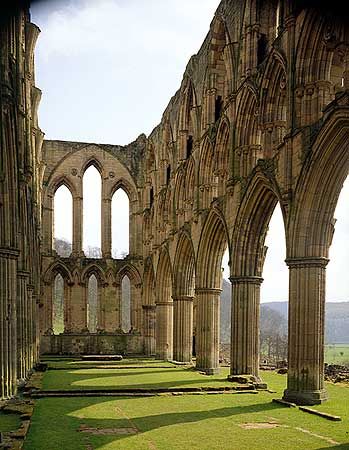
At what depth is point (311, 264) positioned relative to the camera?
1395 cm

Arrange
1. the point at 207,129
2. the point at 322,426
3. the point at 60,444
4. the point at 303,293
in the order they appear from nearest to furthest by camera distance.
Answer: the point at 60,444 < the point at 322,426 < the point at 303,293 < the point at 207,129

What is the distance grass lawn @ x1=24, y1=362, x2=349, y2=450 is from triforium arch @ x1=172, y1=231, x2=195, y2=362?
11.2 meters

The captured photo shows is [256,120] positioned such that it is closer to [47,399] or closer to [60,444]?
[47,399]

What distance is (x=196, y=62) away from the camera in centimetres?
2489

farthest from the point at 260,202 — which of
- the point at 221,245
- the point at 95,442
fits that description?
the point at 95,442

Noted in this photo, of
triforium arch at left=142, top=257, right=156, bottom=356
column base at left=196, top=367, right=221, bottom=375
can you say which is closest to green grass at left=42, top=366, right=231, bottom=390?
column base at left=196, top=367, right=221, bottom=375

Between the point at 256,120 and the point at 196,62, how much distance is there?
7643 mm

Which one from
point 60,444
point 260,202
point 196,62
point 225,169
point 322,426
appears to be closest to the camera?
point 60,444

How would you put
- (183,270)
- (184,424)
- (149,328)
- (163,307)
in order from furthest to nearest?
(149,328)
(163,307)
(183,270)
(184,424)

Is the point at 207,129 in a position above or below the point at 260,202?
above

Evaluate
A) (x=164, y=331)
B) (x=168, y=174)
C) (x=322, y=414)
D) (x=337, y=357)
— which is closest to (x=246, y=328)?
(x=322, y=414)

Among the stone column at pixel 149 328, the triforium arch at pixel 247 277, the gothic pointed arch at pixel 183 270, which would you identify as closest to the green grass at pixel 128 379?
the triforium arch at pixel 247 277

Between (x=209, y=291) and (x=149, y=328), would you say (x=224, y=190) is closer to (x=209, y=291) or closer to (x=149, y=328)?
(x=209, y=291)

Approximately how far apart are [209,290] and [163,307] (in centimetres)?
916
